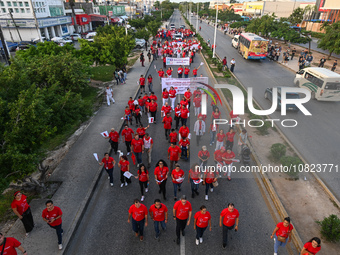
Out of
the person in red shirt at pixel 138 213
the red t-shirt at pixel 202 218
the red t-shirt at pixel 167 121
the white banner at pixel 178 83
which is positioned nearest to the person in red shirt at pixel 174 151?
the red t-shirt at pixel 167 121

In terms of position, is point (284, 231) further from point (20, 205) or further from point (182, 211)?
point (20, 205)

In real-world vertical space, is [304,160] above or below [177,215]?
below

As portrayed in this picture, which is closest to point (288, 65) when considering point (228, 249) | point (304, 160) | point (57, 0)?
point (304, 160)

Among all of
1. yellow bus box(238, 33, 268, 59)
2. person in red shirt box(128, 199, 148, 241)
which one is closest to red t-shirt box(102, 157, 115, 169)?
person in red shirt box(128, 199, 148, 241)

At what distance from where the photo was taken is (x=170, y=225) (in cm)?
730

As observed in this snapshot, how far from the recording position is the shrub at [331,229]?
6531mm

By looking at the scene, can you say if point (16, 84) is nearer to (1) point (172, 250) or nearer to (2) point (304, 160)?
(1) point (172, 250)

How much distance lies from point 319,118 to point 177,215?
12836mm

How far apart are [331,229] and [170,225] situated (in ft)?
15.5

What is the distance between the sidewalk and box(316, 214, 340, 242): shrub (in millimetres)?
7536

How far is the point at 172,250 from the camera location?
21.4 feet

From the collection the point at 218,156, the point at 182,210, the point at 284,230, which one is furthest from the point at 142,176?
the point at 284,230

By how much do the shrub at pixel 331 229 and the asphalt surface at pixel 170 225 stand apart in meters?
1.38

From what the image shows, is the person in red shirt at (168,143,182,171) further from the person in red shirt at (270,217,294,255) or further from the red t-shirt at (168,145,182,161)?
the person in red shirt at (270,217,294,255)
